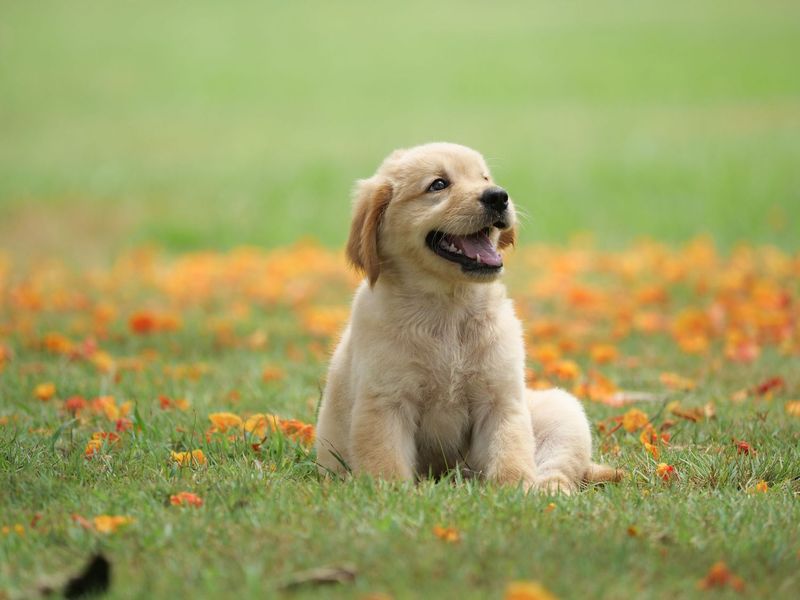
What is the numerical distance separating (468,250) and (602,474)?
1047 millimetres

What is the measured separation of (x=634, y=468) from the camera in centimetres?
436

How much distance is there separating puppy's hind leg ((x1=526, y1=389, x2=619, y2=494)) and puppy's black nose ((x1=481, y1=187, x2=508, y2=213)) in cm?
92

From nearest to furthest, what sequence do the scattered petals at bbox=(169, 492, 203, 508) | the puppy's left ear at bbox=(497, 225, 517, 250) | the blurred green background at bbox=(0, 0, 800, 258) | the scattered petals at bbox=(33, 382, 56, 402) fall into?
the scattered petals at bbox=(169, 492, 203, 508) < the puppy's left ear at bbox=(497, 225, 517, 250) < the scattered petals at bbox=(33, 382, 56, 402) < the blurred green background at bbox=(0, 0, 800, 258)

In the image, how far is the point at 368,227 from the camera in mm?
4488

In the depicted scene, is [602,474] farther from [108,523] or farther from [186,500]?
[108,523]

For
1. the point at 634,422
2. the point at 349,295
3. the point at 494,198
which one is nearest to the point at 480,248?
the point at 494,198

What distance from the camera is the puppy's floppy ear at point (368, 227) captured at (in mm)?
4461

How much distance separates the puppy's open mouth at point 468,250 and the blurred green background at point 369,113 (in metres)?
2.92

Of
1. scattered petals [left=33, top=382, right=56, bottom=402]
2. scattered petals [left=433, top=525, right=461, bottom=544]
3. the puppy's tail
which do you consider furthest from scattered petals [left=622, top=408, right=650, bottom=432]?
scattered petals [left=33, top=382, right=56, bottom=402]

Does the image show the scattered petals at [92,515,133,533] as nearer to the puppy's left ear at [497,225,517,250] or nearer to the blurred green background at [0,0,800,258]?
the puppy's left ear at [497,225,517,250]

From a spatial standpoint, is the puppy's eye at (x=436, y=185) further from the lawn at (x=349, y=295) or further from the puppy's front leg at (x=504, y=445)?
the lawn at (x=349, y=295)

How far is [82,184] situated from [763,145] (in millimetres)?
9693

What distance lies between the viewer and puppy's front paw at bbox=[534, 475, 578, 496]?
12.8 feet

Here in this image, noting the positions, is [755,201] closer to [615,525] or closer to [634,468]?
[634,468]
